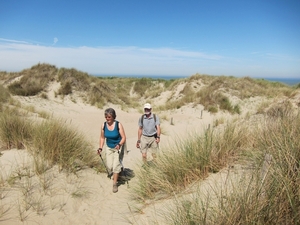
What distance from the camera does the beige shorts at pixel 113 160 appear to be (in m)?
4.91

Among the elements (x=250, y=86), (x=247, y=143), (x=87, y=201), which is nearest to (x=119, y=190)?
(x=87, y=201)

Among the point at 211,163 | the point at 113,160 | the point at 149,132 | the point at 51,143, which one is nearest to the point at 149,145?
the point at 149,132

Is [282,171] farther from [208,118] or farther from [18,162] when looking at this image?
[208,118]

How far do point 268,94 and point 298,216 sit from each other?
18.9 m

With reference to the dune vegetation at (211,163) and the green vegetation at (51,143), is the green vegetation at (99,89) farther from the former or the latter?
the green vegetation at (51,143)

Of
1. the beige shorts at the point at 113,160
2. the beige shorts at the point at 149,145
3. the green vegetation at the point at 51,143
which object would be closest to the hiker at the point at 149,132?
the beige shorts at the point at 149,145

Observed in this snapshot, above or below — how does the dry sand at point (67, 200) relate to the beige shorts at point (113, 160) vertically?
below

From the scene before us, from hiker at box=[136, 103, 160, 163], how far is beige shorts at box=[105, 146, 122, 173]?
3.03 feet

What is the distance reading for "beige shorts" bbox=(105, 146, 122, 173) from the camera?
4.91 metres

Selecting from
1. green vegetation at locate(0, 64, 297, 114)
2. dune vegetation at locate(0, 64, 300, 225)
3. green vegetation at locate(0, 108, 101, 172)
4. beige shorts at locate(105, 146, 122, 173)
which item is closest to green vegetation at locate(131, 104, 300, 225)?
dune vegetation at locate(0, 64, 300, 225)

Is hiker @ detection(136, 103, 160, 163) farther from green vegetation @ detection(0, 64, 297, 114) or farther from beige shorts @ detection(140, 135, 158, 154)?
green vegetation @ detection(0, 64, 297, 114)

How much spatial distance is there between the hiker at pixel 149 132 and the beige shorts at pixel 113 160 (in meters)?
0.92

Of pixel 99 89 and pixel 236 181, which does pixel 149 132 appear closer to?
pixel 236 181

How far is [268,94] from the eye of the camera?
1847 centimetres
